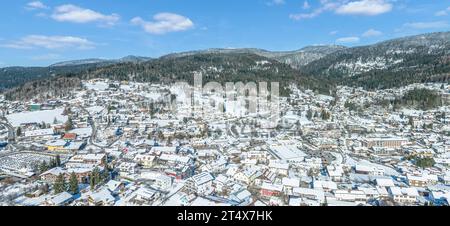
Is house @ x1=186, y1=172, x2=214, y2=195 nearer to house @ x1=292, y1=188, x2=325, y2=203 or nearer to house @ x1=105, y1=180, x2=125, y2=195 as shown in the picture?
house @ x1=105, y1=180, x2=125, y2=195

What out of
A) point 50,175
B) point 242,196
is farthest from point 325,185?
point 50,175

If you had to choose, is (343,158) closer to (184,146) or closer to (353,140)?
(353,140)

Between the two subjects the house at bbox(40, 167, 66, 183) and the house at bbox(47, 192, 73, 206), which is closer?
the house at bbox(47, 192, 73, 206)

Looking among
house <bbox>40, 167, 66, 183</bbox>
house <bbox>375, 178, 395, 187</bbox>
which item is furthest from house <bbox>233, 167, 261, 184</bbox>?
house <bbox>40, 167, 66, 183</bbox>

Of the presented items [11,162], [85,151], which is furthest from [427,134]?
[11,162]

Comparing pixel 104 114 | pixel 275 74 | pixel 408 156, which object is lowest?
pixel 408 156

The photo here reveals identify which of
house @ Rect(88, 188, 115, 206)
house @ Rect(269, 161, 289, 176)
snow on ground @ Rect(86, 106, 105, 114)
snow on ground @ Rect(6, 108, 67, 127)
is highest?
snow on ground @ Rect(86, 106, 105, 114)
